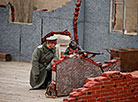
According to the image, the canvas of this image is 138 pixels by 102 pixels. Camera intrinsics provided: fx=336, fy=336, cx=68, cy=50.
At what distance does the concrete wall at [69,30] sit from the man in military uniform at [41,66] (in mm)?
3635

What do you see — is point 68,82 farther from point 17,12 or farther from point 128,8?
point 17,12

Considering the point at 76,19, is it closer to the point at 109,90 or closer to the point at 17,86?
the point at 17,86

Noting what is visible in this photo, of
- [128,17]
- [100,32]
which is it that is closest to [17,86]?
[100,32]


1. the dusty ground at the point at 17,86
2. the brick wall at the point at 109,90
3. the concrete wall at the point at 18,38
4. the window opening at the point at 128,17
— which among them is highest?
the window opening at the point at 128,17

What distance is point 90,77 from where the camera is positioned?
31.4ft

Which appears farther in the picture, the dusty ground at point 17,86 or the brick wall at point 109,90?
the dusty ground at point 17,86

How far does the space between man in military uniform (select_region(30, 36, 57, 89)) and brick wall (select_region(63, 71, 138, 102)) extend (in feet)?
9.07

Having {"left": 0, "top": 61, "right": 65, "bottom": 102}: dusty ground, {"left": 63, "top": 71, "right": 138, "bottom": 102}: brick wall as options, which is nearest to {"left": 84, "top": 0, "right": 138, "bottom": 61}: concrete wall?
{"left": 0, "top": 61, "right": 65, "bottom": 102}: dusty ground

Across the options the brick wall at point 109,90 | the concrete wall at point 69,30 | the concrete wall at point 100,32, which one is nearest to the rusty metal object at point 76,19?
the concrete wall at point 69,30

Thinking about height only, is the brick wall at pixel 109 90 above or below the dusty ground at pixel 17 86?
above

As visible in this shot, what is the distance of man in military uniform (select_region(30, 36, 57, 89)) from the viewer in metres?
10.2

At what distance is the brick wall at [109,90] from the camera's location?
24.7 feet

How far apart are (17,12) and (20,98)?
9.57m

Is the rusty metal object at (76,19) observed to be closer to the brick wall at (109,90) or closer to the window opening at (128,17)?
the window opening at (128,17)
